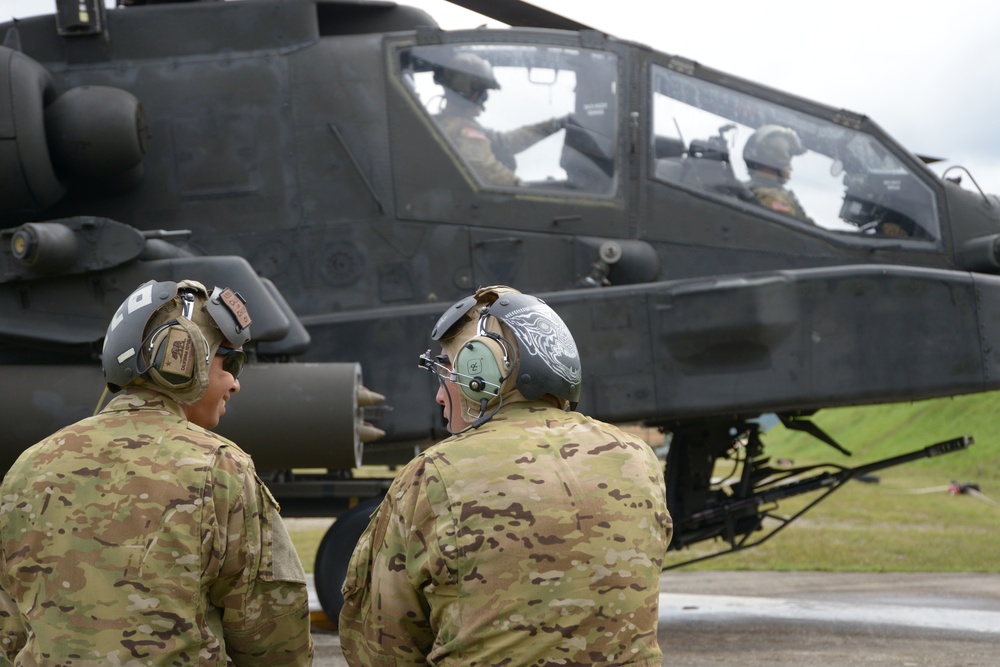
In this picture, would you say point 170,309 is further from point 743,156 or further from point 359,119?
point 743,156

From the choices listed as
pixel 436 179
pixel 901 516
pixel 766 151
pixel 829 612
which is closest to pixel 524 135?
pixel 436 179

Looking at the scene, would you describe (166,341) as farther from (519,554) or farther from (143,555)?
(519,554)

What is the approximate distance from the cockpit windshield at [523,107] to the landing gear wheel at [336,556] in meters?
2.26

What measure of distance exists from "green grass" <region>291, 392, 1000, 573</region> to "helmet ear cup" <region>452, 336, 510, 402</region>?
8414 mm

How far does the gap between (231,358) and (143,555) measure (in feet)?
2.42

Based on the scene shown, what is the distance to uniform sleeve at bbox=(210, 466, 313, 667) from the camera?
10.3 ft

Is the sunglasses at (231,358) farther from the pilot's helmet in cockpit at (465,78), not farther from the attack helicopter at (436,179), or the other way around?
the pilot's helmet in cockpit at (465,78)

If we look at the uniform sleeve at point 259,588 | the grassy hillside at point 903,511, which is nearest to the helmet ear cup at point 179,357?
the uniform sleeve at point 259,588

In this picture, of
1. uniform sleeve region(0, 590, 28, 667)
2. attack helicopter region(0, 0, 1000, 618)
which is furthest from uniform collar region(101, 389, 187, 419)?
attack helicopter region(0, 0, 1000, 618)

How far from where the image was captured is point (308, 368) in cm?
658

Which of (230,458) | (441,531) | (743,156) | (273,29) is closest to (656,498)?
(441,531)

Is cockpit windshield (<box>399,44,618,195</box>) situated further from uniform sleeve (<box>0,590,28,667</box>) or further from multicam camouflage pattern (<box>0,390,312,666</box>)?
uniform sleeve (<box>0,590,28,667</box>)

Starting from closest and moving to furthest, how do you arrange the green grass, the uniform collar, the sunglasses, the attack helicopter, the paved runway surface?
the uniform collar, the sunglasses, the paved runway surface, the attack helicopter, the green grass

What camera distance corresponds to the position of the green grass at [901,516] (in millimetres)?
12945
